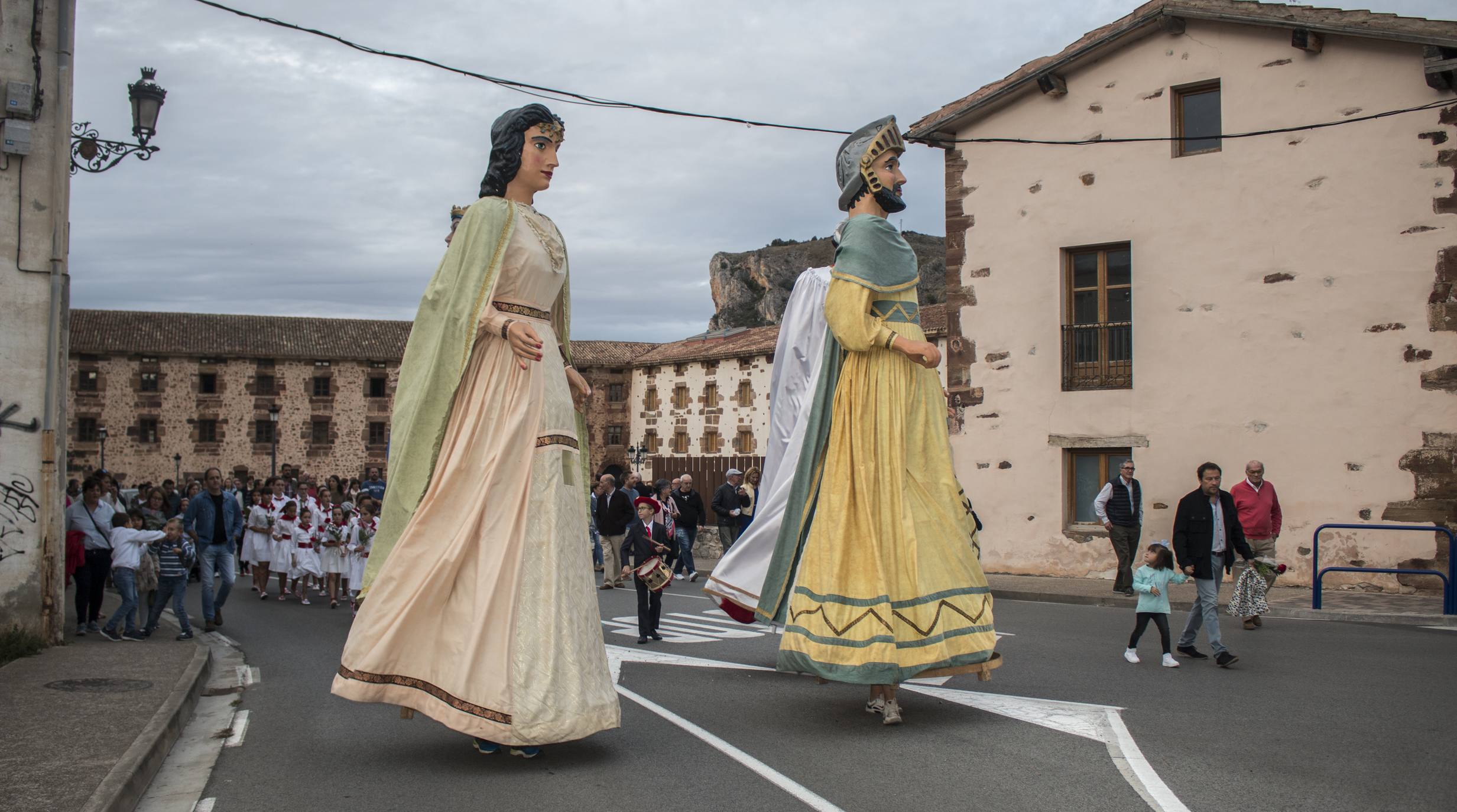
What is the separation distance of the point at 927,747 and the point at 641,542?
6.87 meters

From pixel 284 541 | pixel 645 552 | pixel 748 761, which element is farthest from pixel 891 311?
pixel 284 541

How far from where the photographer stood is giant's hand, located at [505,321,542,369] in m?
5.57

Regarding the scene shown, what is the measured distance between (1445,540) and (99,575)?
15.2 metres

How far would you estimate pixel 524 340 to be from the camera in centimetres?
557

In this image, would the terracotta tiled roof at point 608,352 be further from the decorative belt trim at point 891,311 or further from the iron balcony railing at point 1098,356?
the decorative belt trim at point 891,311

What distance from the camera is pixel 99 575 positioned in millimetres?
12477

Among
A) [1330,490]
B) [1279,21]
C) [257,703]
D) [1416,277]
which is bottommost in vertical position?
[257,703]

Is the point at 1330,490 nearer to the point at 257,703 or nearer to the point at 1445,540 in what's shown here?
the point at 1445,540

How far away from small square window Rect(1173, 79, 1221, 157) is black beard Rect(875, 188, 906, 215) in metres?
12.7

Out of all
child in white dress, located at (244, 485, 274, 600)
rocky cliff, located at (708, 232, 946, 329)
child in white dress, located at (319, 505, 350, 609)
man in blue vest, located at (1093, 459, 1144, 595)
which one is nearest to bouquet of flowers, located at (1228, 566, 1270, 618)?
man in blue vest, located at (1093, 459, 1144, 595)

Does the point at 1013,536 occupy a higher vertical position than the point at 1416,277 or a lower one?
lower

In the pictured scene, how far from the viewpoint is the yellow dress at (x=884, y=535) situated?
20.6 feet

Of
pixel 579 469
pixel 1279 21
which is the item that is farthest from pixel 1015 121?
pixel 579 469

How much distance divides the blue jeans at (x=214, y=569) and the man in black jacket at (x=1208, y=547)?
919cm
